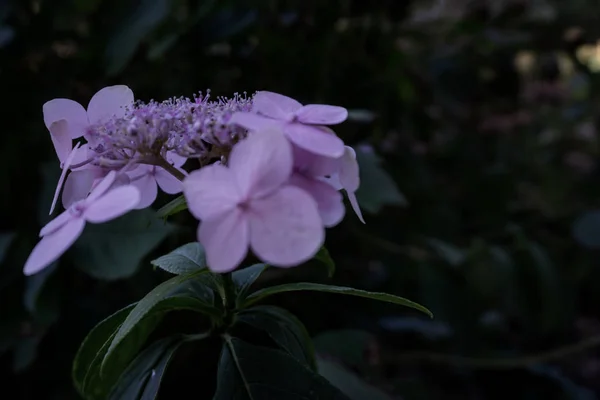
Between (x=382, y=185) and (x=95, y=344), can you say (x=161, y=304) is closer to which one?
(x=95, y=344)

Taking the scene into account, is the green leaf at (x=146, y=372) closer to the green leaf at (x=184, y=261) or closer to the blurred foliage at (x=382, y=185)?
the green leaf at (x=184, y=261)

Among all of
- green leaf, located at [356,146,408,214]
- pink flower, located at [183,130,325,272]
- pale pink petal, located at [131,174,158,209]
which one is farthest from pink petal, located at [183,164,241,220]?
green leaf, located at [356,146,408,214]

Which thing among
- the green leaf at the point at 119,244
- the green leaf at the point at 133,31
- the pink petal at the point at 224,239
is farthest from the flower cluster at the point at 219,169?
the green leaf at the point at 133,31

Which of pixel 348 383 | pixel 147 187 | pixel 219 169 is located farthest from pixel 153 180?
pixel 348 383

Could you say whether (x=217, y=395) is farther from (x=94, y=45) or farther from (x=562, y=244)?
(x=562, y=244)

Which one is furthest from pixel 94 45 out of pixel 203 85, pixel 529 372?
pixel 529 372

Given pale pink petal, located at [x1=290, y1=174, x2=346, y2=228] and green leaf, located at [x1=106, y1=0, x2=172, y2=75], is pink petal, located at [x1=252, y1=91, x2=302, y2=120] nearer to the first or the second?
pale pink petal, located at [x1=290, y1=174, x2=346, y2=228]
